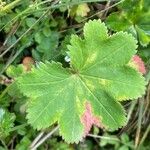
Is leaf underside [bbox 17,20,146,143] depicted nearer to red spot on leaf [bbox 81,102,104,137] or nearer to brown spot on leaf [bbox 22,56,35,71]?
red spot on leaf [bbox 81,102,104,137]

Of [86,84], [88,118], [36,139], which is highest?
[86,84]

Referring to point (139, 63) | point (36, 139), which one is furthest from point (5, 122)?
point (139, 63)

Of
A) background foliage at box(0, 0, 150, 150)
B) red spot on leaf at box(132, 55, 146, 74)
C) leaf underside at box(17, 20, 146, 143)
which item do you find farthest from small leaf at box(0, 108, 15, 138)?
red spot on leaf at box(132, 55, 146, 74)

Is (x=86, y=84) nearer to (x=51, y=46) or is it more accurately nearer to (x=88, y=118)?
(x=88, y=118)

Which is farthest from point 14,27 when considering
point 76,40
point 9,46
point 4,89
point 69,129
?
point 69,129

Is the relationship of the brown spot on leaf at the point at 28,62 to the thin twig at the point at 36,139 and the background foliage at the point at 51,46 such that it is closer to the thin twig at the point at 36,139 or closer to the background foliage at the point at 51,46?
the background foliage at the point at 51,46

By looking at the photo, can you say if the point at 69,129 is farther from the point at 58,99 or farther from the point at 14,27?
the point at 14,27
